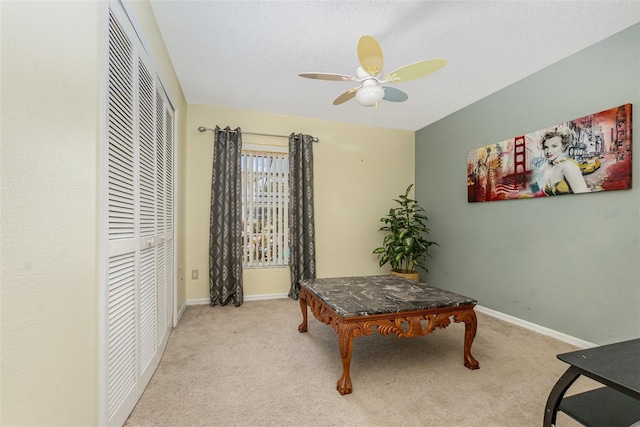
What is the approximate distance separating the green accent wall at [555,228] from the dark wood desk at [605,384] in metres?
1.37

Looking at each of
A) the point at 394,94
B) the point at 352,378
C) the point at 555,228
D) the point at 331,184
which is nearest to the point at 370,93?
the point at 394,94

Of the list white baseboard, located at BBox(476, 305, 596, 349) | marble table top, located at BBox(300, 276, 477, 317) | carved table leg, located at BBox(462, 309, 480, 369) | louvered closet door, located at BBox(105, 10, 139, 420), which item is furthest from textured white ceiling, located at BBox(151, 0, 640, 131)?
white baseboard, located at BBox(476, 305, 596, 349)

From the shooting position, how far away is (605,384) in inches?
37.3

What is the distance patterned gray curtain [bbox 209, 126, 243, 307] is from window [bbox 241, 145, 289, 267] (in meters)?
0.20

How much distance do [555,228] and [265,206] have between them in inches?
125

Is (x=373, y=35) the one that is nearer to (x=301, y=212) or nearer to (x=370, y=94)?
(x=370, y=94)

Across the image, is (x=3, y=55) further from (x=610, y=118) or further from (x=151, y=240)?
(x=610, y=118)

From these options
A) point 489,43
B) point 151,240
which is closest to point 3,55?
point 151,240

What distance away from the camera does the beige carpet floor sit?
1521mm

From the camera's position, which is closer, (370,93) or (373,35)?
(370,93)

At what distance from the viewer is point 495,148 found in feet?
10.4

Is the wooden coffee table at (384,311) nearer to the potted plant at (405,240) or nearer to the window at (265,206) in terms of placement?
the potted plant at (405,240)

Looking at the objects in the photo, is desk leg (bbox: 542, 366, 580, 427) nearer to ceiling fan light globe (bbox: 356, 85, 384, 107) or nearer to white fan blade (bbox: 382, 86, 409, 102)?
ceiling fan light globe (bbox: 356, 85, 384, 107)

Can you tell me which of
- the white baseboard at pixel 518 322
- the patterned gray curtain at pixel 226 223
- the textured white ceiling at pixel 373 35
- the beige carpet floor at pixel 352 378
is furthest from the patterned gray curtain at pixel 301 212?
the beige carpet floor at pixel 352 378
